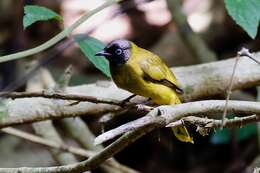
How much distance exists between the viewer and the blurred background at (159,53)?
173 inches

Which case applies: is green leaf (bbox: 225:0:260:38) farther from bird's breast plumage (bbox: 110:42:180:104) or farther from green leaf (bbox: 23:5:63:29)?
bird's breast plumage (bbox: 110:42:180:104)

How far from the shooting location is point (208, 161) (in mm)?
4922

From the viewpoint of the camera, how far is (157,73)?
2.88 meters

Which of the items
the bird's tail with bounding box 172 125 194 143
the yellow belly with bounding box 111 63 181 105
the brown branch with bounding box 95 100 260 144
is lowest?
the bird's tail with bounding box 172 125 194 143

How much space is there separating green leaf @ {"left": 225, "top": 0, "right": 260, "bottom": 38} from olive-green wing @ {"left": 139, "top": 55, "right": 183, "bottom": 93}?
105 cm

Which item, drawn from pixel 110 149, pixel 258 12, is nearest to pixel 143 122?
pixel 110 149

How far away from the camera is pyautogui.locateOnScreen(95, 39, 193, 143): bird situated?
109 inches

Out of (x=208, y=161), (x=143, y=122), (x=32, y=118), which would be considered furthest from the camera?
(x=208, y=161)

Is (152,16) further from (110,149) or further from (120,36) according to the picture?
(110,149)

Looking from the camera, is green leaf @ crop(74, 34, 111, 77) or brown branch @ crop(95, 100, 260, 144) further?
green leaf @ crop(74, 34, 111, 77)

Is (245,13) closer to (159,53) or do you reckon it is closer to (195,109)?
(195,109)

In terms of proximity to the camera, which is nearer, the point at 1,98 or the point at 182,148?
the point at 1,98

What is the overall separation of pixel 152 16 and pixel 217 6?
644 mm

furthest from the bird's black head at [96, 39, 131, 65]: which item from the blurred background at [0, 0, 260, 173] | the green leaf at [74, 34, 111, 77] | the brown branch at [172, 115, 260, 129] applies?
the blurred background at [0, 0, 260, 173]
